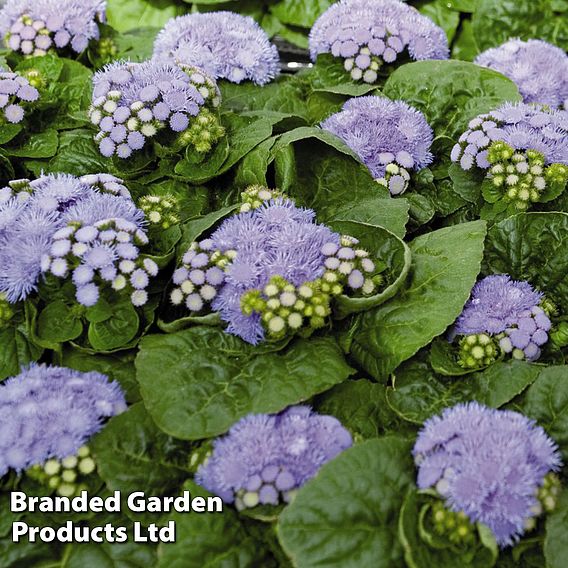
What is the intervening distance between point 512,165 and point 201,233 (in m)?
1.11

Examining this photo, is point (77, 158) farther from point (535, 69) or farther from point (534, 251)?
point (535, 69)

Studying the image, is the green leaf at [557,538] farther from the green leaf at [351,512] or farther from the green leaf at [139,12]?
the green leaf at [139,12]

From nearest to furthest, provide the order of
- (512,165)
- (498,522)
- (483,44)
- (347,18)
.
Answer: (498,522) → (512,165) → (347,18) → (483,44)

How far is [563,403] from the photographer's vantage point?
6.77 ft

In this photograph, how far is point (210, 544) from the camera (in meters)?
1.86

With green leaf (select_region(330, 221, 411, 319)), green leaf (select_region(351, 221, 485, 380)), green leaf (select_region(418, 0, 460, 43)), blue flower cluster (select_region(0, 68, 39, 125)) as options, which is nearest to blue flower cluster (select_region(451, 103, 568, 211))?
green leaf (select_region(351, 221, 485, 380))

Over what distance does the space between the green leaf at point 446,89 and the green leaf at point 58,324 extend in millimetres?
1678

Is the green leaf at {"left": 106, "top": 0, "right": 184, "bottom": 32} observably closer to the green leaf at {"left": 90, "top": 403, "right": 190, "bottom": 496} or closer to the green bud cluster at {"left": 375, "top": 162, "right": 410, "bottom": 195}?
the green bud cluster at {"left": 375, "top": 162, "right": 410, "bottom": 195}

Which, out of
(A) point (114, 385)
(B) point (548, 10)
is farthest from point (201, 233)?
(B) point (548, 10)

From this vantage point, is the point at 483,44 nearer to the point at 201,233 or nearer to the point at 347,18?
the point at 347,18

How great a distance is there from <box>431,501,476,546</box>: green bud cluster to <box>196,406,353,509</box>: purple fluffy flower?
308mm

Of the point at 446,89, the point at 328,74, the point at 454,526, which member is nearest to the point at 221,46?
the point at 328,74

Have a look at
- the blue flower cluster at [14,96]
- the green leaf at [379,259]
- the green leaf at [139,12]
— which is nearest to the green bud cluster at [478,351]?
the green leaf at [379,259]

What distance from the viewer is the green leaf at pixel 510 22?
445 cm
